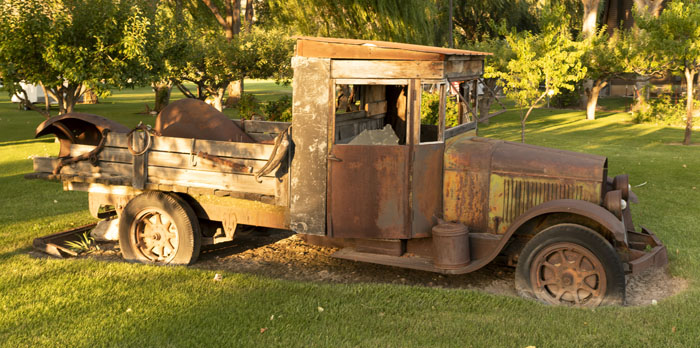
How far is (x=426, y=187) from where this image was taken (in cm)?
609

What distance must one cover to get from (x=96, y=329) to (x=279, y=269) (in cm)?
226

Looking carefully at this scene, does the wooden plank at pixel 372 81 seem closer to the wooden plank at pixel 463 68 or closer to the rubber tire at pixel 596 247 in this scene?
the wooden plank at pixel 463 68

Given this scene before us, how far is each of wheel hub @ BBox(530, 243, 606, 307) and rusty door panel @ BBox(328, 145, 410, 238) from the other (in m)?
1.27

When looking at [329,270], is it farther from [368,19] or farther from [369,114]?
Answer: [368,19]

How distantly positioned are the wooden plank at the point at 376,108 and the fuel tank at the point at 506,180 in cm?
146

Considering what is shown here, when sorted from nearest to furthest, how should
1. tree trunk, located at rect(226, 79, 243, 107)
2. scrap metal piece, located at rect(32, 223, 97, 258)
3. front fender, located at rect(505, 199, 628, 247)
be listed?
1. front fender, located at rect(505, 199, 628, 247)
2. scrap metal piece, located at rect(32, 223, 97, 258)
3. tree trunk, located at rect(226, 79, 243, 107)

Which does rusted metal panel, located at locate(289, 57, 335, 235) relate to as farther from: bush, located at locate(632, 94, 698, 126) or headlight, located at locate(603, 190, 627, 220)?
bush, located at locate(632, 94, 698, 126)

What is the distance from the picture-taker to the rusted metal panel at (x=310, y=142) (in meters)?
6.05

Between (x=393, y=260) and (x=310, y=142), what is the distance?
1.40 meters

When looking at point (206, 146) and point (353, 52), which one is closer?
point (353, 52)

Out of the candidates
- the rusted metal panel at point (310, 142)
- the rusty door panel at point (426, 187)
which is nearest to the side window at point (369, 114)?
the rusted metal panel at point (310, 142)

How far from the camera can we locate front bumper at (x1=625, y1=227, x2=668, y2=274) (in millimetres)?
5621

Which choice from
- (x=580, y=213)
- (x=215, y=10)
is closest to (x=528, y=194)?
(x=580, y=213)

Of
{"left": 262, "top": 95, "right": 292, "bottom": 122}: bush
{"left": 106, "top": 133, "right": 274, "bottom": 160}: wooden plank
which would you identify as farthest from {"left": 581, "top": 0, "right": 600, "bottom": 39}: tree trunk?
{"left": 106, "top": 133, "right": 274, "bottom": 160}: wooden plank
